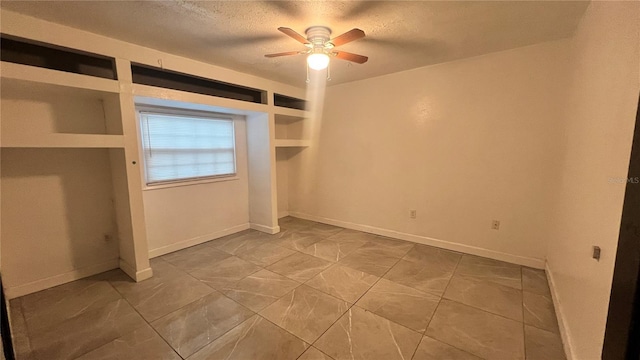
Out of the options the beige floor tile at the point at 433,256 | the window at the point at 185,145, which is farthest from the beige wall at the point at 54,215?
the beige floor tile at the point at 433,256

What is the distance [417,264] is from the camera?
9.66 feet

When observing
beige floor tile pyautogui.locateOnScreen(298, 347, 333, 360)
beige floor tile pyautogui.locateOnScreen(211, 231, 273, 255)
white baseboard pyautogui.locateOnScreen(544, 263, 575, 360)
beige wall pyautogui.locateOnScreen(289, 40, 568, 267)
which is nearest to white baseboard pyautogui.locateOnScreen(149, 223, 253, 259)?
beige floor tile pyautogui.locateOnScreen(211, 231, 273, 255)

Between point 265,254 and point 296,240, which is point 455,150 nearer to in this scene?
point 296,240

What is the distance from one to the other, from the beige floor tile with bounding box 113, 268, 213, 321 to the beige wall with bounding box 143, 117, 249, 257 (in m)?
0.74

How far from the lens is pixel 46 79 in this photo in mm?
2023

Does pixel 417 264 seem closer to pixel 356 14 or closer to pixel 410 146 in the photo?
pixel 410 146

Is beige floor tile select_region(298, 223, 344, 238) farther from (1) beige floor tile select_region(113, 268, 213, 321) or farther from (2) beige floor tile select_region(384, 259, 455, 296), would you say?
(1) beige floor tile select_region(113, 268, 213, 321)

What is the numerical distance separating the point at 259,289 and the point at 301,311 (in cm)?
58

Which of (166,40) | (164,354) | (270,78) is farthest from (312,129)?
(164,354)

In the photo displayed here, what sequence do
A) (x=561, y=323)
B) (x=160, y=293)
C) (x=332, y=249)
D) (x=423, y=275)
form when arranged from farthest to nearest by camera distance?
(x=332, y=249) → (x=423, y=275) → (x=160, y=293) → (x=561, y=323)

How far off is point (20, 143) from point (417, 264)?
3958 mm

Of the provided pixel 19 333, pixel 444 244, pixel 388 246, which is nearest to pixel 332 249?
pixel 388 246

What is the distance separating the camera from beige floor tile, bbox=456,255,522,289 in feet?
8.38

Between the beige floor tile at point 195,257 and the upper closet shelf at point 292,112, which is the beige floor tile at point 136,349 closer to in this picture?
the beige floor tile at point 195,257
